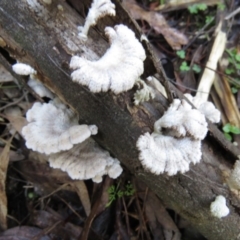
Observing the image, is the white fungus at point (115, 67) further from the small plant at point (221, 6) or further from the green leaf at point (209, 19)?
the small plant at point (221, 6)

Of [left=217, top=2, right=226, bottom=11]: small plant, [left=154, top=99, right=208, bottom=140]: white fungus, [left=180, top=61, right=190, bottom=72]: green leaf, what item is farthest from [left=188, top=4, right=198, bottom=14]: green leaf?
[left=154, top=99, right=208, bottom=140]: white fungus

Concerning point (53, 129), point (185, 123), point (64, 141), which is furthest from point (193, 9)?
point (64, 141)

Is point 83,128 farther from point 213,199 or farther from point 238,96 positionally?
point 238,96

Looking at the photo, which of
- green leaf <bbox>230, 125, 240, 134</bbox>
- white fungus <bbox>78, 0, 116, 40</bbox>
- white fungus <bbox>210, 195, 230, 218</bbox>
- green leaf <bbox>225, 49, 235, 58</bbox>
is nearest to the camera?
white fungus <bbox>78, 0, 116, 40</bbox>

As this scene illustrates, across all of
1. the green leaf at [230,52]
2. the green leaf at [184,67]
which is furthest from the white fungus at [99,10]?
the green leaf at [230,52]

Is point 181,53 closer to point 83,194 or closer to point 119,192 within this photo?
point 119,192

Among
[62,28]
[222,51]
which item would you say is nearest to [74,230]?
[62,28]

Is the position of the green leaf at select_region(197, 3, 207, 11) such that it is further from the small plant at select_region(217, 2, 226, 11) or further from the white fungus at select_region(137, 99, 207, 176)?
the white fungus at select_region(137, 99, 207, 176)
